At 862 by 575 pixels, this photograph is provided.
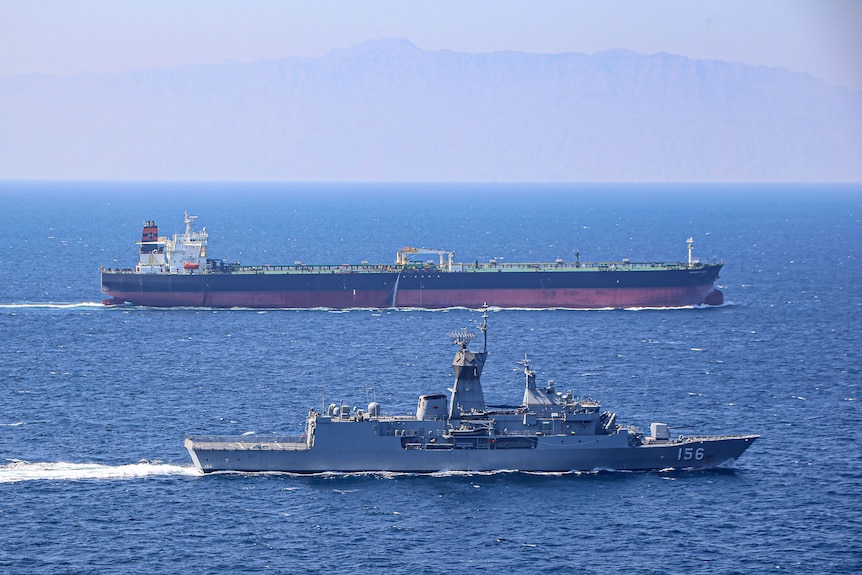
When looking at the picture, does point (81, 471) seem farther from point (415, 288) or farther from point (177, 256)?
point (177, 256)

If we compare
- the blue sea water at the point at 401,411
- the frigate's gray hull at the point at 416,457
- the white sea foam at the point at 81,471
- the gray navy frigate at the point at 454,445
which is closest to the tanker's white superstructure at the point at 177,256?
the blue sea water at the point at 401,411

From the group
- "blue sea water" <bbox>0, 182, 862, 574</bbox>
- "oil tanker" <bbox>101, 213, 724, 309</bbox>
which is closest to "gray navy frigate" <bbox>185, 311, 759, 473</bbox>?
"blue sea water" <bbox>0, 182, 862, 574</bbox>

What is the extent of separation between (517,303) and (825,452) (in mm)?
60198

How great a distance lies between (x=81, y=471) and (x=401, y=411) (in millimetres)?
20428

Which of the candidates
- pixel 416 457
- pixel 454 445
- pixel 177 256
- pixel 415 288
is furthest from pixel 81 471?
pixel 177 256

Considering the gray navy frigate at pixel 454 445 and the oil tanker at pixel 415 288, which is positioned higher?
the oil tanker at pixel 415 288

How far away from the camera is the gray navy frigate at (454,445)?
67312 mm

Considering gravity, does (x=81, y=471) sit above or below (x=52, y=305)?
below

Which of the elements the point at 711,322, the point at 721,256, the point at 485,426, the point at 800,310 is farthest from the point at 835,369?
the point at 721,256

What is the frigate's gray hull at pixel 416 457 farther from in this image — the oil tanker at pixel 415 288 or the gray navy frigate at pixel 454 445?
the oil tanker at pixel 415 288

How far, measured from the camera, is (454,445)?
67.7 metres

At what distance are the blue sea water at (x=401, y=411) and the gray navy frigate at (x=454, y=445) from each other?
0.86 metres

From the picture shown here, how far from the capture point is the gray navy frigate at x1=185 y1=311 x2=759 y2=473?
67312 mm

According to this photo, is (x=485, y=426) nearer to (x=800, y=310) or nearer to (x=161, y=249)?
(x=800, y=310)
